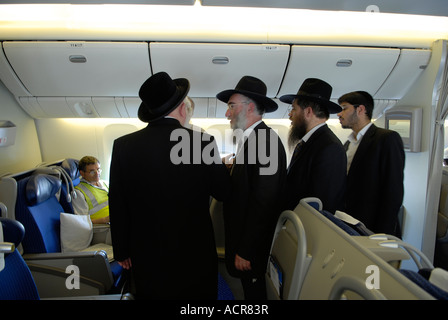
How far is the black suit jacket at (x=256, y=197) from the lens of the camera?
1558 millimetres

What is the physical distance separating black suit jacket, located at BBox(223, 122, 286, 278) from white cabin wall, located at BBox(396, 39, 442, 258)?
7.66 ft

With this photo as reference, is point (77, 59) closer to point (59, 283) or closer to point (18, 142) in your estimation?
point (18, 142)

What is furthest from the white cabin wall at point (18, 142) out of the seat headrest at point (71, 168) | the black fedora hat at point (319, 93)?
the black fedora hat at point (319, 93)

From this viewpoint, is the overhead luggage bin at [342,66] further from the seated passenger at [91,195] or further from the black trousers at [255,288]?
the seated passenger at [91,195]

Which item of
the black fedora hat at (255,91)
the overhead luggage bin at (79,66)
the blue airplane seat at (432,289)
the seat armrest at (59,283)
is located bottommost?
the seat armrest at (59,283)

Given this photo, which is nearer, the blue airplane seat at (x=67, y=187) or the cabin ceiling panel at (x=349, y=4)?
the cabin ceiling panel at (x=349, y=4)

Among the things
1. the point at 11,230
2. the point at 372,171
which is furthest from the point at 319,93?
the point at 11,230

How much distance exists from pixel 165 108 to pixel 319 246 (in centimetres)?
113

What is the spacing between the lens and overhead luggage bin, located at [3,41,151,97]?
2295 mm

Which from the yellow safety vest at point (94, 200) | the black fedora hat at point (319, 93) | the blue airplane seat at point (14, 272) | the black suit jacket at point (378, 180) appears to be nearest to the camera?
the blue airplane seat at point (14, 272)

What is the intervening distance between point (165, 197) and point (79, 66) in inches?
80.7
